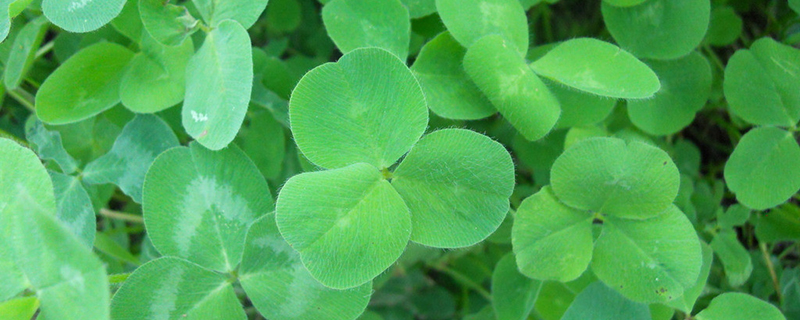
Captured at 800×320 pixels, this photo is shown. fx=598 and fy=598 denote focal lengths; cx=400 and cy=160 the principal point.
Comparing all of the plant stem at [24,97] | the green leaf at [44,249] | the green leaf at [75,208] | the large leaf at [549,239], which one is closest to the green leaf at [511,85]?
the large leaf at [549,239]

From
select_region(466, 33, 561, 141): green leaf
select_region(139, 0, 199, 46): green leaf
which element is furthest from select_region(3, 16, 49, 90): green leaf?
select_region(466, 33, 561, 141): green leaf

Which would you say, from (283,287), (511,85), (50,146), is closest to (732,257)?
(511,85)

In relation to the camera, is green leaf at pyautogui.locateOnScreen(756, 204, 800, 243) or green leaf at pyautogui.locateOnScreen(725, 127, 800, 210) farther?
green leaf at pyautogui.locateOnScreen(756, 204, 800, 243)

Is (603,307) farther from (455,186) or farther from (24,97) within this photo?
(24,97)

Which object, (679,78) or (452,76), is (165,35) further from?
(679,78)

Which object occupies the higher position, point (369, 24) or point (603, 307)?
point (369, 24)

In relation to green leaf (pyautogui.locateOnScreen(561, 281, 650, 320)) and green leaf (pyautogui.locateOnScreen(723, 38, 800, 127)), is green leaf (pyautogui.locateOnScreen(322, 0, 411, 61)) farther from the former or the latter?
green leaf (pyautogui.locateOnScreen(723, 38, 800, 127))
